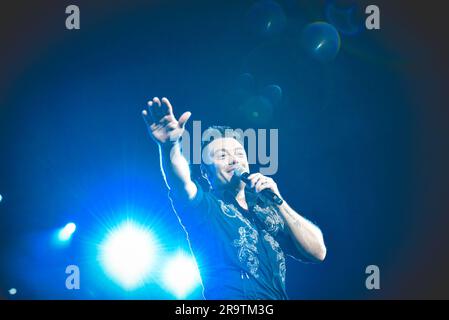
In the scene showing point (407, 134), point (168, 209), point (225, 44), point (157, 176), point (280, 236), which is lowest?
point (280, 236)

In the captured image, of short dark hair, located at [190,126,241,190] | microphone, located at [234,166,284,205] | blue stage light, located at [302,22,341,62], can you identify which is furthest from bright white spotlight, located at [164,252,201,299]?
blue stage light, located at [302,22,341,62]

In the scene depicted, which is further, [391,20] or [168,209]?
[391,20]

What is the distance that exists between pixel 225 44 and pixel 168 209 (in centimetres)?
101

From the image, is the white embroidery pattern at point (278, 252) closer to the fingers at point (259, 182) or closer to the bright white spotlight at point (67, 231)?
the fingers at point (259, 182)

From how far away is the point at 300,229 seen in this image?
272 cm

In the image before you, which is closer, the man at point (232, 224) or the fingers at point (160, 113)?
the fingers at point (160, 113)

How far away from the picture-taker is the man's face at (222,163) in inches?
108

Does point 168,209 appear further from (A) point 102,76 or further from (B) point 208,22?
(B) point 208,22

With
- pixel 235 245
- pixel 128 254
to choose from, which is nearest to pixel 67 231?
pixel 128 254

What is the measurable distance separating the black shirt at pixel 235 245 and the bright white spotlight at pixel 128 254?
26 centimetres

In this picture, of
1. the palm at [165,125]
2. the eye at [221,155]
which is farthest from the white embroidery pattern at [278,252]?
the palm at [165,125]

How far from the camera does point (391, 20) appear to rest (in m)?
2.95

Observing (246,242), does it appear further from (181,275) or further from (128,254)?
(128,254)

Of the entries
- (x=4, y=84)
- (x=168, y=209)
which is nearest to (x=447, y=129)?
(x=168, y=209)
